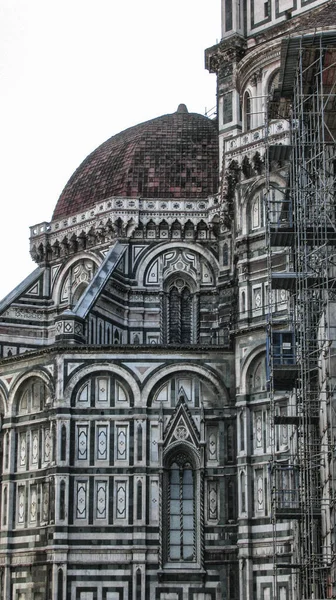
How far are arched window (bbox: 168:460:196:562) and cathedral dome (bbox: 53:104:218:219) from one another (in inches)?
538

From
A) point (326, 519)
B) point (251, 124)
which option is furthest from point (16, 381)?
point (326, 519)

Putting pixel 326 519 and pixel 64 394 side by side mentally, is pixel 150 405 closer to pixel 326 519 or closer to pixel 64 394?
pixel 64 394

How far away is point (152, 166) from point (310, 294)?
64.8 ft

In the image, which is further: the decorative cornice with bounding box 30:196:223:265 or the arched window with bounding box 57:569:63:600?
the decorative cornice with bounding box 30:196:223:265

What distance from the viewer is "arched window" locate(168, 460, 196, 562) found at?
47750 mm

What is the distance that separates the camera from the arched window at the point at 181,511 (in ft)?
157

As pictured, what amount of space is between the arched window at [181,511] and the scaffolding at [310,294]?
24.0 feet

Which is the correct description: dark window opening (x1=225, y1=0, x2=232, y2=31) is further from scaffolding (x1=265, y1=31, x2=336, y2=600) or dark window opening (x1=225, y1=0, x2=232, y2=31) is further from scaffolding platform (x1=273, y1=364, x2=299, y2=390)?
scaffolding platform (x1=273, y1=364, x2=299, y2=390)

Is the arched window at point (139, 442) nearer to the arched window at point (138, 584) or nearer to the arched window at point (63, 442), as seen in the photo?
the arched window at point (63, 442)

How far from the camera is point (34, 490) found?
4941cm

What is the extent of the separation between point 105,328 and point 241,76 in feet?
38.5

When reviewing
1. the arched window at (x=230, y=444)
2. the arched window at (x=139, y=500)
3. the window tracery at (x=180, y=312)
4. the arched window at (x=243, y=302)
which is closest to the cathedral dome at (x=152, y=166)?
the window tracery at (x=180, y=312)

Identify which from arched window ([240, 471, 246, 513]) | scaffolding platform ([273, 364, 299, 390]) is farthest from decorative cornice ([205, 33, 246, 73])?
scaffolding platform ([273, 364, 299, 390])

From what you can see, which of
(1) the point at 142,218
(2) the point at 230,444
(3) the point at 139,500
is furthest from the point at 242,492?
(1) the point at 142,218
